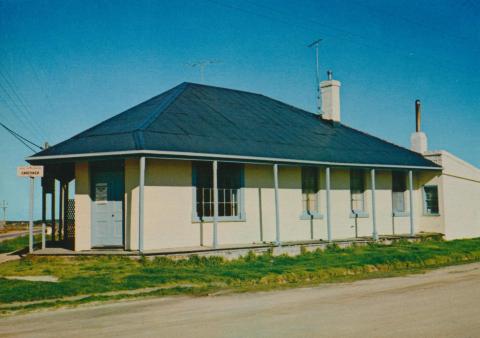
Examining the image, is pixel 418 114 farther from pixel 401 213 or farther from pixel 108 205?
pixel 108 205

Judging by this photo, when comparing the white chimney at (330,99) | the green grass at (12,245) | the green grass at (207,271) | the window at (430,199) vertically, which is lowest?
the green grass at (207,271)

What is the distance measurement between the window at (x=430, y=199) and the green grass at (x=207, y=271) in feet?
16.9

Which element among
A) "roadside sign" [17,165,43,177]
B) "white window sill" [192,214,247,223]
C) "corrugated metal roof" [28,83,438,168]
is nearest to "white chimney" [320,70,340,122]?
"corrugated metal roof" [28,83,438,168]

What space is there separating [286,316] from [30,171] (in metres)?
10.5

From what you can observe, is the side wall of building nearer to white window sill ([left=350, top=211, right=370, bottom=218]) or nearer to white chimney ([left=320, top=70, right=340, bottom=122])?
white window sill ([left=350, top=211, right=370, bottom=218])

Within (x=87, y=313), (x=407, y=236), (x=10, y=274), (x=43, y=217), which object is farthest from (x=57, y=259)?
(x=407, y=236)

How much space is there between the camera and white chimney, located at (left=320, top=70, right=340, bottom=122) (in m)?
24.4

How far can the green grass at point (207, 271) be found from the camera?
10.9 metres

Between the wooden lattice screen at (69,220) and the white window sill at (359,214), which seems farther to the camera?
the white window sill at (359,214)

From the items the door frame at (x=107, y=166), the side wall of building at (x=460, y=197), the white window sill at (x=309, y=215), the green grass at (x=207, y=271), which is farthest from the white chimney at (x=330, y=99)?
the door frame at (x=107, y=166)

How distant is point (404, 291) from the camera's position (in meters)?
10.3

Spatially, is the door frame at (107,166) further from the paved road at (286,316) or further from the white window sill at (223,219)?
the paved road at (286,316)

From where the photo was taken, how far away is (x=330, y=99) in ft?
80.2

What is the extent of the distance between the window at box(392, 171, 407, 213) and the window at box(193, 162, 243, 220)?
26.7 feet
